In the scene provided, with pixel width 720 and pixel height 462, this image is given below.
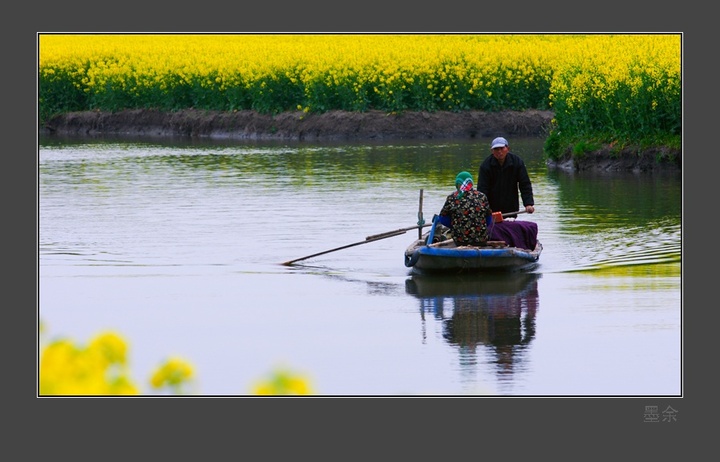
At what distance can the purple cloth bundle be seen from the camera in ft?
47.8

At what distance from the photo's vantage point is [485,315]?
486 inches

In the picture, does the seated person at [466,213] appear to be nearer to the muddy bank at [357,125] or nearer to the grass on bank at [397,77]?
the grass on bank at [397,77]

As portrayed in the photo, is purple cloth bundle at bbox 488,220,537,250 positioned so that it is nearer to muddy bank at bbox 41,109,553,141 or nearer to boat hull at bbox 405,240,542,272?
boat hull at bbox 405,240,542,272

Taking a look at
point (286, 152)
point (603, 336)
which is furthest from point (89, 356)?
point (286, 152)

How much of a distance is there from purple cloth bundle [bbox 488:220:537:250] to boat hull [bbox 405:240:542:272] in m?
0.17

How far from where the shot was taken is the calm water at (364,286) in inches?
404

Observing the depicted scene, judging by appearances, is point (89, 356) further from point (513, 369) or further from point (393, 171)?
point (393, 171)

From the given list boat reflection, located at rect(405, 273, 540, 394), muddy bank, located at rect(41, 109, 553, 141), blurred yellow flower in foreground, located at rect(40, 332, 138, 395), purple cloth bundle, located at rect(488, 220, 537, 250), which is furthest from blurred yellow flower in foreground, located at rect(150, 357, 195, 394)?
muddy bank, located at rect(41, 109, 553, 141)

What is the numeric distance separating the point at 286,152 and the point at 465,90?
6.77 metres

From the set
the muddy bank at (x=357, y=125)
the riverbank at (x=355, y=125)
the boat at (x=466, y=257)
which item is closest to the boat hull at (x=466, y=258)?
the boat at (x=466, y=257)

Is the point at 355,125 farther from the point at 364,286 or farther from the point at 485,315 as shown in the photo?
the point at 485,315

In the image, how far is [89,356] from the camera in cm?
439

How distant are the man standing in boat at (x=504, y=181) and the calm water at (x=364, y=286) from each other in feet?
2.42

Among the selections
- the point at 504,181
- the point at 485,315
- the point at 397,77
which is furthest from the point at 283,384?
the point at 397,77
